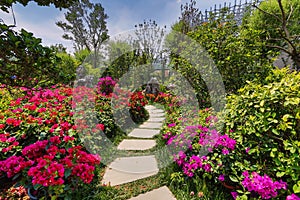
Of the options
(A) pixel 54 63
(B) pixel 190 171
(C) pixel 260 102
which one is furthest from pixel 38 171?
(C) pixel 260 102

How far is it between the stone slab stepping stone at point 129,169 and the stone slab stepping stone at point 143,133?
91 centimetres

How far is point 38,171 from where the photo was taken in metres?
1.15

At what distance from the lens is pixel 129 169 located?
2094 mm

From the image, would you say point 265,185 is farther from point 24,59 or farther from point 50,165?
point 24,59

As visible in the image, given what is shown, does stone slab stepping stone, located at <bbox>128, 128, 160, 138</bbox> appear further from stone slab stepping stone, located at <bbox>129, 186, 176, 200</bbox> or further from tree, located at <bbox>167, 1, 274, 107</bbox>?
stone slab stepping stone, located at <bbox>129, 186, 176, 200</bbox>

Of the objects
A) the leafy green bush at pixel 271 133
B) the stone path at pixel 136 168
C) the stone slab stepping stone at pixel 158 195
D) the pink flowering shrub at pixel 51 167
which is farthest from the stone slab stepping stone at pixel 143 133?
the leafy green bush at pixel 271 133

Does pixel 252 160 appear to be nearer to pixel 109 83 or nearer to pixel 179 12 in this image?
pixel 109 83

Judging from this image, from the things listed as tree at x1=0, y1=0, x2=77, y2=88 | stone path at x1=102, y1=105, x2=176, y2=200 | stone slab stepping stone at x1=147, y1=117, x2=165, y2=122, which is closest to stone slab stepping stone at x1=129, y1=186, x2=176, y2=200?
stone path at x1=102, y1=105, x2=176, y2=200

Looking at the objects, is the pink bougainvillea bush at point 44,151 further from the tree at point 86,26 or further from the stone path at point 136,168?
the tree at point 86,26

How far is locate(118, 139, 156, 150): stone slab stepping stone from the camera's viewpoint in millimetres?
2750

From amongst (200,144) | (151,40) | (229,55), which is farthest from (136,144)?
(151,40)

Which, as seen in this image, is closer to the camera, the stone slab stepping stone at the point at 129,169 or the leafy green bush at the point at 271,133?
the leafy green bush at the point at 271,133

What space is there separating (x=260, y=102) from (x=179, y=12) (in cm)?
487

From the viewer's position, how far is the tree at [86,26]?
1220cm
